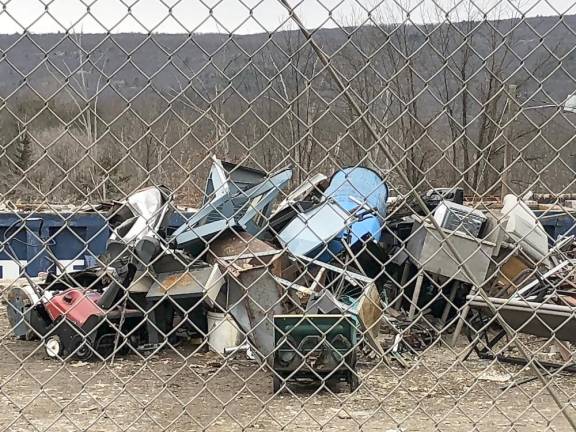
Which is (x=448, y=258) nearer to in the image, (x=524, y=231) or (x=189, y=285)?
(x=524, y=231)

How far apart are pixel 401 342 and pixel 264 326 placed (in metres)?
1.37

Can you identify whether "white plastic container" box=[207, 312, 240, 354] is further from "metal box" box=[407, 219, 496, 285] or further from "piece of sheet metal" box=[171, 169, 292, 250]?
"metal box" box=[407, 219, 496, 285]

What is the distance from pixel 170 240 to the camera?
6129 millimetres

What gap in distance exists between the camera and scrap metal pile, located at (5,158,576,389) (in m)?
4.98

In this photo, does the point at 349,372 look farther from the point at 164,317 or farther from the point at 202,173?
the point at 202,173

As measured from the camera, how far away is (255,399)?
482cm

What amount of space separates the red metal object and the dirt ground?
15.0 inches

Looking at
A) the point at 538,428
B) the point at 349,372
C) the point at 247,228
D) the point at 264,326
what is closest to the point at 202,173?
the point at 247,228

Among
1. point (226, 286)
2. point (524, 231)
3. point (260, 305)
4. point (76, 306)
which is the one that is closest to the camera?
point (260, 305)

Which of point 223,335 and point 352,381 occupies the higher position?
point 352,381

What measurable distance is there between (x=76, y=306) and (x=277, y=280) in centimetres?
150

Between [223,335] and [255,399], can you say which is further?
[223,335]

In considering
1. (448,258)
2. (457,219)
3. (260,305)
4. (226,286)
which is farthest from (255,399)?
(457,219)

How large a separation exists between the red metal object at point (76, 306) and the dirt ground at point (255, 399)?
38 centimetres
